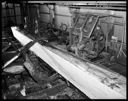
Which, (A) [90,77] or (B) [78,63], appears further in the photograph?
(B) [78,63]

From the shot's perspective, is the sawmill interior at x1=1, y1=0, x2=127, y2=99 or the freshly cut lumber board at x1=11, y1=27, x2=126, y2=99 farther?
the sawmill interior at x1=1, y1=0, x2=127, y2=99

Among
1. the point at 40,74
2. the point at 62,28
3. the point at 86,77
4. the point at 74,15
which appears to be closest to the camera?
the point at 86,77

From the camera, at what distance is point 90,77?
2779 millimetres

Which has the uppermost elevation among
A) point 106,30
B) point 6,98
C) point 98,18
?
point 98,18

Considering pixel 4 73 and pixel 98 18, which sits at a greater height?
pixel 98 18

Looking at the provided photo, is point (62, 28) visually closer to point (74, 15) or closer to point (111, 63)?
point (74, 15)

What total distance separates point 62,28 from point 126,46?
4.79m

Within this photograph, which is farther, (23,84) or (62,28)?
(62,28)

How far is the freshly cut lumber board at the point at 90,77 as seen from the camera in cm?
242

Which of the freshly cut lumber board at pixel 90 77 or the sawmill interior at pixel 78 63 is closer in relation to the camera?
the freshly cut lumber board at pixel 90 77

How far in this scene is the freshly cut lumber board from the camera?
242cm

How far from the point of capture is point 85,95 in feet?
10.5

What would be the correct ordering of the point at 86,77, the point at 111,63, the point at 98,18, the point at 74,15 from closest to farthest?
the point at 86,77 → the point at 111,63 → the point at 98,18 → the point at 74,15

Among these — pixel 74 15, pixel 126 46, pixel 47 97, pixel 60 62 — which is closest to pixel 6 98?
pixel 47 97
